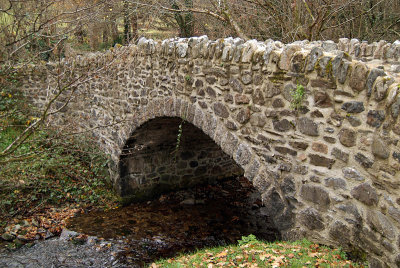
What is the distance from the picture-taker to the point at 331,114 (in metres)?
3.43

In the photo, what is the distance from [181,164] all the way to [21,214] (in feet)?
12.5

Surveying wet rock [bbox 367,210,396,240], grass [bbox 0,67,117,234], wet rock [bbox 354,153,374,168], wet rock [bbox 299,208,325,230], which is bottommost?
grass [bbox 0,67,117,234]

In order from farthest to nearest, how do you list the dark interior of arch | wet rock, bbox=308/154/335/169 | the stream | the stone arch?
the dark interior of arch
the stream
the stone arch
wet rock, bbox=308/154/335/169

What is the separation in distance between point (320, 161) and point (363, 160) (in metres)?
0.51

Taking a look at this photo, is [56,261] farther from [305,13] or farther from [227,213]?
[305,13]

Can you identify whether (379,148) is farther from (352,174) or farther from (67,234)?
(67,234)

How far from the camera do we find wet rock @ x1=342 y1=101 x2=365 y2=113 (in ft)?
10.3

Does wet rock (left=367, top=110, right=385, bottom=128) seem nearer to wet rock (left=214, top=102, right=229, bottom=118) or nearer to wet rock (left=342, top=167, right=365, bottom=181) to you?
wet rock (left=342, top=167, right=365, bottom=181)

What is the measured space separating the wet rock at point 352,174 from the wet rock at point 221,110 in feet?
6.12

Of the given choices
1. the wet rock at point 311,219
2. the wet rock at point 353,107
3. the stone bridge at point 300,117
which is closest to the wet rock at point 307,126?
the stone bridge at point 300,117

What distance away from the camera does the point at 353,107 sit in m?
3.20

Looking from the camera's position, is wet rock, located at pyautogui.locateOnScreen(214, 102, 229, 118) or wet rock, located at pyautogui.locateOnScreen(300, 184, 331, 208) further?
wet rock, located at pyautogui.locateOnScreen(214, 102, 229, 118)

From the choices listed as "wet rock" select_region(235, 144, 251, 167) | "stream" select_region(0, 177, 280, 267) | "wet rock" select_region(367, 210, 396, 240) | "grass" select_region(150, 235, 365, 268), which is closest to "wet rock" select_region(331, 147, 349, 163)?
"wet rock" select_region(367, 210, 396, 240)

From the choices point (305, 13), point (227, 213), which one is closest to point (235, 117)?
point (227, 213)
